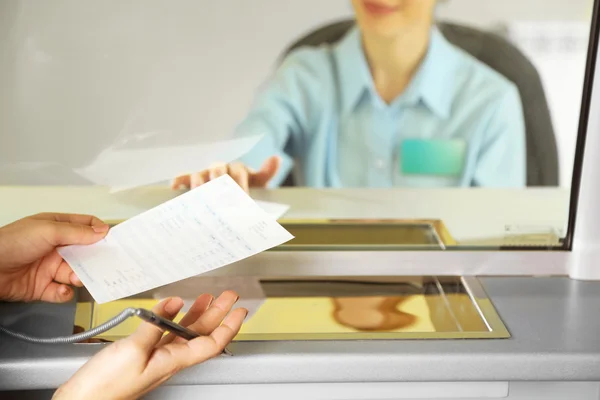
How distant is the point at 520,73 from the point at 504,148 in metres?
0.11

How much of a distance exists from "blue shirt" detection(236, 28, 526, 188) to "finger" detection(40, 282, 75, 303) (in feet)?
0.97

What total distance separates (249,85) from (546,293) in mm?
510

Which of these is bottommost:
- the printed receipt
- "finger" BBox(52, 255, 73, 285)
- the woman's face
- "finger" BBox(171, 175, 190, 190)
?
"finger" BBox(52, 255, 73, 285)

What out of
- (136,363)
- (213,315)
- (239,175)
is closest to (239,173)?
(239,175)

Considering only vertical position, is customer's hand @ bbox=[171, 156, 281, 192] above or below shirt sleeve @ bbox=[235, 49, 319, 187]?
below

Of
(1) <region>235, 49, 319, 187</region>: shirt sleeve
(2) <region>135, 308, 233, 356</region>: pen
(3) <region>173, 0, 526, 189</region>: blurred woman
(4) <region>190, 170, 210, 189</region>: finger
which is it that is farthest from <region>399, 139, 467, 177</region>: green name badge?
(2) <region>135, 308, 233, 356</region>: pen

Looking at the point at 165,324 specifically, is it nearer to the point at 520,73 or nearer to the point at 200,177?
the point at 200,177

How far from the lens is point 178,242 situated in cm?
90

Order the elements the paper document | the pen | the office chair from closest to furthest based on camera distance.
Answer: the pen → the office chair → the paper document

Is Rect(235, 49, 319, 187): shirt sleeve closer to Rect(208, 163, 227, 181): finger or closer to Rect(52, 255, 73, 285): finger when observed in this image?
Rect(208, 163, 227, 181): finger

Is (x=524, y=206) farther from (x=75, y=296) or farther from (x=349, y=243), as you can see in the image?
(x=75, y=296)

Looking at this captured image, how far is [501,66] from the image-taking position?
0.95m

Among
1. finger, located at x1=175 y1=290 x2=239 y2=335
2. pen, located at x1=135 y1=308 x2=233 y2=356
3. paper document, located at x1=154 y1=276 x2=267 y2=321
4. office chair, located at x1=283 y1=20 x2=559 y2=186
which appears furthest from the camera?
paper document, located at x1=154 y1=276 x2=267 y2=321

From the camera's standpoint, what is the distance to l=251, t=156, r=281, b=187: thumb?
3.22 feet
